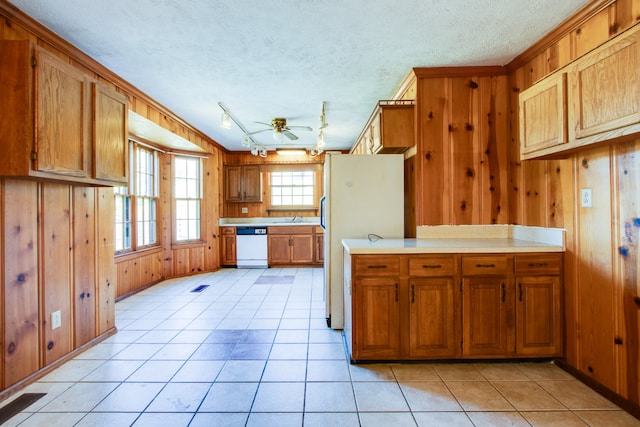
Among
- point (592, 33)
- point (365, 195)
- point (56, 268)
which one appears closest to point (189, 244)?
point (56, 268)

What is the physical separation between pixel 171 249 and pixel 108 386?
3268mm

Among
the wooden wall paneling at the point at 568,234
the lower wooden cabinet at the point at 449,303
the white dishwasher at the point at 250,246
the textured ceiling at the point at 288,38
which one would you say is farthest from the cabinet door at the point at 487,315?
the white dishwasher at the point at 250,246

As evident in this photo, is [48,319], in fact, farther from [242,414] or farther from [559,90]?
[559,90]

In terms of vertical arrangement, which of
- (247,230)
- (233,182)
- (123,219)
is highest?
(233,182)

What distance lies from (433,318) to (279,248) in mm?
4131

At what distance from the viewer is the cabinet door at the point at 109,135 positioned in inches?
85.0

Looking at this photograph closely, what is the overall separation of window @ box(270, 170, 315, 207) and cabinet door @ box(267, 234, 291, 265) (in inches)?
37.8

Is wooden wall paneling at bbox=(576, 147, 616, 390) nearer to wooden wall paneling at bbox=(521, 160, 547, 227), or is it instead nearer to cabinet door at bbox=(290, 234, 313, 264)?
wooden wall paneling at bbox=(521, 160, 547, 227)

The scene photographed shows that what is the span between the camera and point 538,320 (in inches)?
84.3

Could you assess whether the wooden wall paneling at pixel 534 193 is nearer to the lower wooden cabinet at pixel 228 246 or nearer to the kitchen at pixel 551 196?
the kitchen at pixel 551 196

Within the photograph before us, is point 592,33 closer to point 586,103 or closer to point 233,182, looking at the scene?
point 586,103

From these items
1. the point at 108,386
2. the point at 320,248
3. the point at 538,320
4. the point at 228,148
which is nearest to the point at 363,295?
the point at 538,320

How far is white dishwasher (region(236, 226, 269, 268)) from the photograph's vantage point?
231 inches

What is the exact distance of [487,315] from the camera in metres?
2.15
